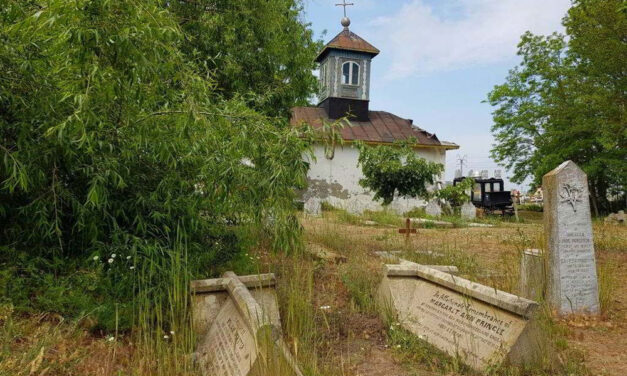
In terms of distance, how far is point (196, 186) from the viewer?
453 centimetres

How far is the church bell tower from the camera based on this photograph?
898 inches

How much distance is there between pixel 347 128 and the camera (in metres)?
23.1

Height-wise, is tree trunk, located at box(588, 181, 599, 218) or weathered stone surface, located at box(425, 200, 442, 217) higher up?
tree trunk, located at box(588, 181, 599, 218)

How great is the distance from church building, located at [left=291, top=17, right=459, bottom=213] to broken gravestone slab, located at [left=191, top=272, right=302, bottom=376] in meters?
17.8

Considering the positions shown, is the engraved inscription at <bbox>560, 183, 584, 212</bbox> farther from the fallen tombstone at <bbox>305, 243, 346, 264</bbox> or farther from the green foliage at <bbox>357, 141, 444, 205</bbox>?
the green foliage at <bbox>357, 141, 444, 205</bbox>

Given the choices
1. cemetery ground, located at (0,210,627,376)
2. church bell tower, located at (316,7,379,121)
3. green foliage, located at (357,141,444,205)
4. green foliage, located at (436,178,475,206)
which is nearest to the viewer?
cemetery ground, located at (0,210,627,376)

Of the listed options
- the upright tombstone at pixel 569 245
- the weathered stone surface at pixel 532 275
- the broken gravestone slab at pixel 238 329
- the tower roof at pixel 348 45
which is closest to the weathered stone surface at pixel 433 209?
the tower roof at pixel 348 45

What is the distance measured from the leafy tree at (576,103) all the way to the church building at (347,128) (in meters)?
4.64

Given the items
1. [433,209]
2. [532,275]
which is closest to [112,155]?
[532,275]

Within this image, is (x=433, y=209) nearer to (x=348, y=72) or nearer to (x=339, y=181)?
(x=339, y=181)

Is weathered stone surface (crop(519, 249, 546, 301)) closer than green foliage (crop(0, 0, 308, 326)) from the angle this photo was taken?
No

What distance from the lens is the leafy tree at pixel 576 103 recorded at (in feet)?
56.3

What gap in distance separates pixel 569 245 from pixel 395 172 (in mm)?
11418

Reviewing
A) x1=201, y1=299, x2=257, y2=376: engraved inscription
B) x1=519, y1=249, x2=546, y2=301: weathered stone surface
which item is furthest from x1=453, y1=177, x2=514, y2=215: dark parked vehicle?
x1=201, y1=299, x2=257, y2=376: engraved inscription
